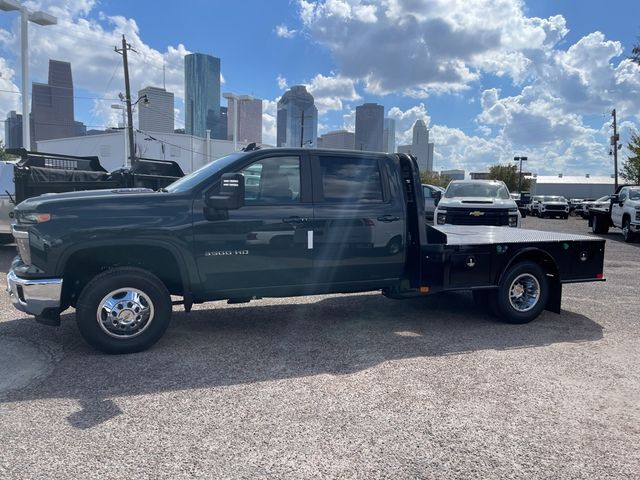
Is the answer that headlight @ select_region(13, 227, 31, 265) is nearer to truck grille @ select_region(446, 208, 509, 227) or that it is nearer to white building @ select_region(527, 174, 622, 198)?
truck grille @ select_region(446, 208, 509, 227)

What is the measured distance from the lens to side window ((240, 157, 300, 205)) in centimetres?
517

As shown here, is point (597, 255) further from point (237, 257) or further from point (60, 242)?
point (60, 242)

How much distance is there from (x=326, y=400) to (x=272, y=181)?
2315 mm

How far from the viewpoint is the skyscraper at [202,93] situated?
59469 millimetres

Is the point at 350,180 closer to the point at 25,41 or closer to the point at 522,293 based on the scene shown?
the point at 522,293

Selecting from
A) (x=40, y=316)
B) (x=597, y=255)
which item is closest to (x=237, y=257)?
(x=40, y=316)

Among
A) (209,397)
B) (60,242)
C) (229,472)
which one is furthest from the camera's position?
(60,242)

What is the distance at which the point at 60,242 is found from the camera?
4582 mm

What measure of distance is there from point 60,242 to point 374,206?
10.2 feet

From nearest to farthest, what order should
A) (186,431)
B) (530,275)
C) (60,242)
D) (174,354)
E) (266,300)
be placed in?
(186,431), (60,242), (174,354), (530,275), (266,300)

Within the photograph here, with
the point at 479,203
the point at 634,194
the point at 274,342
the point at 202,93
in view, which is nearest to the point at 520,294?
the point at 274,342

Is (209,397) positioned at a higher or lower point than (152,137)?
lower

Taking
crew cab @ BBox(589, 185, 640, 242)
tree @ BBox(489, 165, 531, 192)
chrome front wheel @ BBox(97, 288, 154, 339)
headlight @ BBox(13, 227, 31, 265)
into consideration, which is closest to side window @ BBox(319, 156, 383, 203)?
chrome front wheel @ BBox(97, 288, 154, 339)

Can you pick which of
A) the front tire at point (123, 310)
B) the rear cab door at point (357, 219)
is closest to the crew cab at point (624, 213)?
the rear cab door at point (357, 219)
